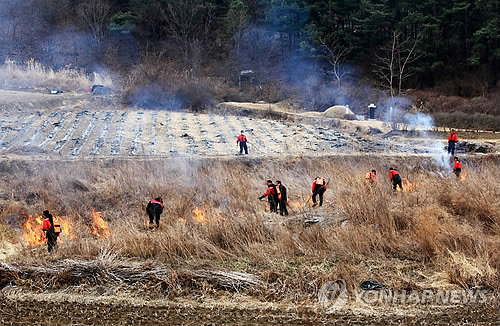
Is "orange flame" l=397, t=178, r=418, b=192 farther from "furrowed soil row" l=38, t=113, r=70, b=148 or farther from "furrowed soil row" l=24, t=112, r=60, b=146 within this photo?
"furrowed soil row" l=24, t=112, r=60, b=146

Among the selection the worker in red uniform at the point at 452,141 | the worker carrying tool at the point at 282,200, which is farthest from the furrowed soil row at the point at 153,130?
the worker in red uniform at the point at 452,141

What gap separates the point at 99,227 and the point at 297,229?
4.62 meters

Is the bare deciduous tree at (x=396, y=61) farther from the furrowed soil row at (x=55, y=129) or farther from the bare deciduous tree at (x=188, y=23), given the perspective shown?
the furrowed soil row at (x=55, y=129)

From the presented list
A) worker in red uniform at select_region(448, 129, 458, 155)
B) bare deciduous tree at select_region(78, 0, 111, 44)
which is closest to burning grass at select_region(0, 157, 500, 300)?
worker in red uniform at select_region(448, 129, 458, 155)

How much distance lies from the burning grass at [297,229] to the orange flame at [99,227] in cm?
6

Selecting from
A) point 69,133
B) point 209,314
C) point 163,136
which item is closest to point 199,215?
point 209,314

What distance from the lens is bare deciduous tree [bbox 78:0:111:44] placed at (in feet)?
141

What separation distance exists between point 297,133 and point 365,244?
1316 cm

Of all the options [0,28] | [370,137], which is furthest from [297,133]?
[0,28]

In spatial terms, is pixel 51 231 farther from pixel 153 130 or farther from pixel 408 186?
pixel 153 130

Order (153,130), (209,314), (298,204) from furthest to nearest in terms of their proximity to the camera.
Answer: (153,130)
(298,204)
(209,314)

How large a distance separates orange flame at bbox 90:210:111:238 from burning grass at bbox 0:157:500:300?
0.19 feet

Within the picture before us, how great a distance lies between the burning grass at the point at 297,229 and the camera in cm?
961

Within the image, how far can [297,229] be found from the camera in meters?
11.3
